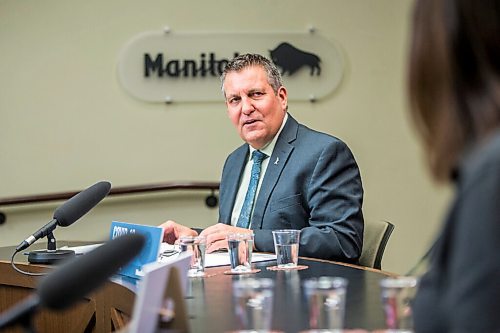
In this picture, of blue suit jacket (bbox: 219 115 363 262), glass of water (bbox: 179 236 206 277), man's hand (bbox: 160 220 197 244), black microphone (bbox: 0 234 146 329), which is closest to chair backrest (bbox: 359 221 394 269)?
blue suit jacket (bbox: 219 115 363 262)

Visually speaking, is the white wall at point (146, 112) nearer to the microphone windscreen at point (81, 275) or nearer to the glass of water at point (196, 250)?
the glass of water at point (196, 250)

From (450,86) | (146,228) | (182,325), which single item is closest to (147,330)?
(182,325)

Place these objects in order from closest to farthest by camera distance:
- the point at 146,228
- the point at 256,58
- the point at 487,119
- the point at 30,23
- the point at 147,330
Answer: the point at 487,119 < the point at 147,330 < the point at 146,228 < the point at 256,58 < the point at 30,23

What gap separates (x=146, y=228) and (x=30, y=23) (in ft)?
8.29

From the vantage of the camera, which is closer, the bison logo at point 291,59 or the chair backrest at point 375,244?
the chair backrest at point 375,244

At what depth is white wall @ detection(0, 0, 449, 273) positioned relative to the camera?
4312 millimetres

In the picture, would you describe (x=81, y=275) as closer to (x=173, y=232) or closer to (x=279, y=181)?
(x=173, y=232)

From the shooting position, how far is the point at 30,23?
4312 millimetres

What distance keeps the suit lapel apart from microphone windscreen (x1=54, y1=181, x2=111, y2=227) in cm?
63

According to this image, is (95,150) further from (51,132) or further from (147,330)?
(147,330)

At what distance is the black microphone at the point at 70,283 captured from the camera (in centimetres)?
97

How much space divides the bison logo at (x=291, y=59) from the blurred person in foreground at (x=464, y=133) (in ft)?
11.6

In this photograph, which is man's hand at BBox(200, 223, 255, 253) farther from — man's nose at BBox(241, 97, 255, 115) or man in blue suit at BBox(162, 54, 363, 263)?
man's nose at BBox(241, 97, 255, 115)

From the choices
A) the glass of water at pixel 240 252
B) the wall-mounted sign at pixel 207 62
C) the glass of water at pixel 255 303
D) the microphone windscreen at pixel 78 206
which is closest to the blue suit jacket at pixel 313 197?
the glass of water at pixel 240 252
